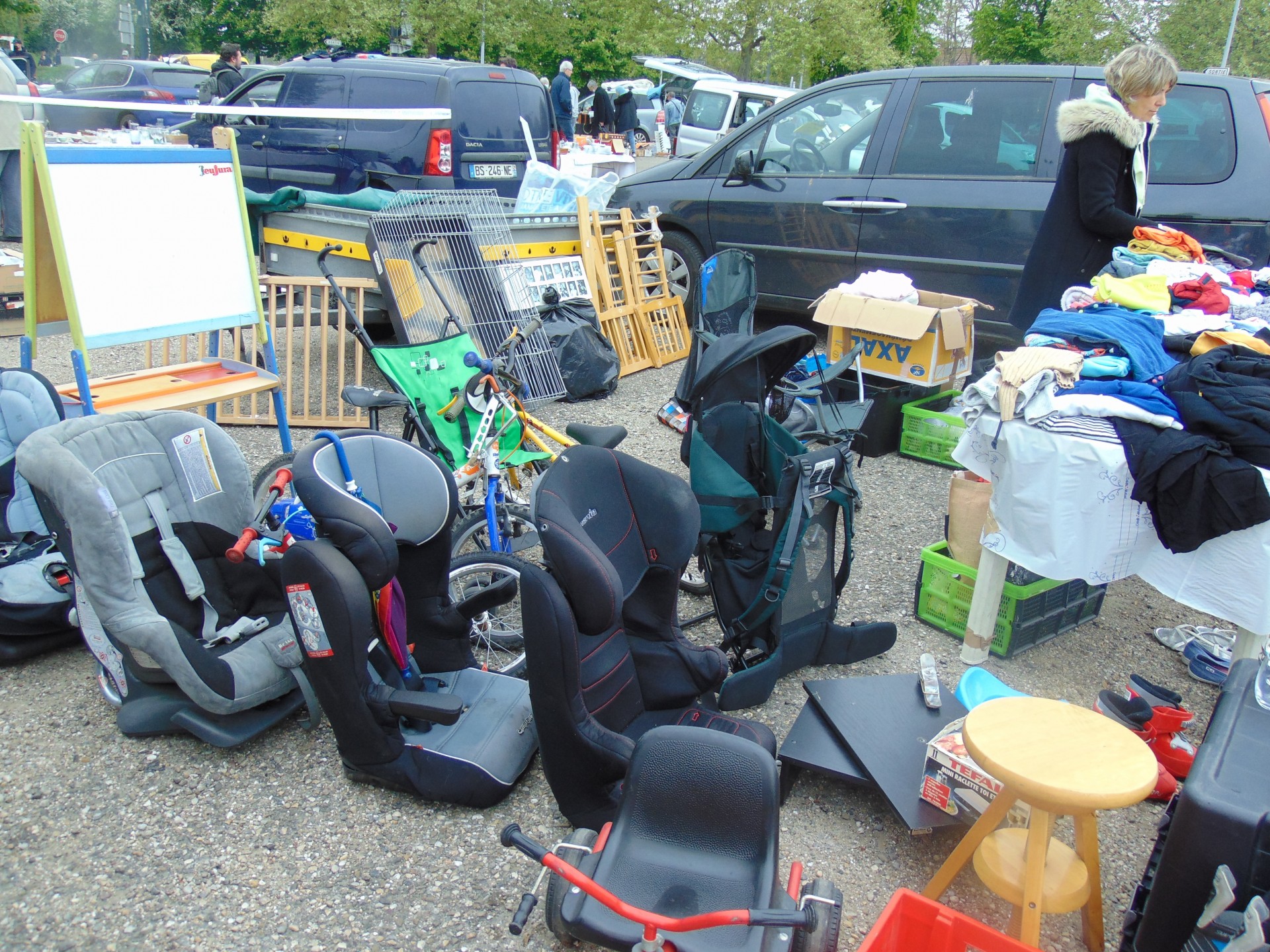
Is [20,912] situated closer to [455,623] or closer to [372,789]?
[372,789]

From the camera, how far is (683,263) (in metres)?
7.06

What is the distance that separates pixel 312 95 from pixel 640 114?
1473 centimetres

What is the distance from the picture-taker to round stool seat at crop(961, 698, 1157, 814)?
1.90 meters

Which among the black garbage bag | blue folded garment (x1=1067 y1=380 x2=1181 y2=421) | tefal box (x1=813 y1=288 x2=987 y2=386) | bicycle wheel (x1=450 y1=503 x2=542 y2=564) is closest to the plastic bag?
the black garbage bag

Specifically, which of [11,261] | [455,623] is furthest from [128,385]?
[11,261]

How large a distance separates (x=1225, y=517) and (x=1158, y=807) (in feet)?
3.01

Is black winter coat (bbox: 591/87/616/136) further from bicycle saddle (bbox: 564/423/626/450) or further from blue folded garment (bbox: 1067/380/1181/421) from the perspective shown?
blue folded garment (bbox: 1067/380/1181/421)

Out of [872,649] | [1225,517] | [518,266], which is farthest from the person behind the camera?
[518,266]

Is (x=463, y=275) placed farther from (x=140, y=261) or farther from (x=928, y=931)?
(x=928, y=931)

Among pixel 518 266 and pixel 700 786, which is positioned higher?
pixel 518 266

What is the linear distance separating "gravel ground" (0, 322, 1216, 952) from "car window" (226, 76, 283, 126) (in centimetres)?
617

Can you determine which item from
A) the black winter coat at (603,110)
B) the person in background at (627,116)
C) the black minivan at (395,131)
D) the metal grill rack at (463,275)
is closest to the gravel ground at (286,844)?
the metal grill rack at (463,275)

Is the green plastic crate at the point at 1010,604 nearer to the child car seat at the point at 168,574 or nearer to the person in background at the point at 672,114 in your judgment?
the child car seat at the point at 168,574

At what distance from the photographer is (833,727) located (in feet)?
9.09
